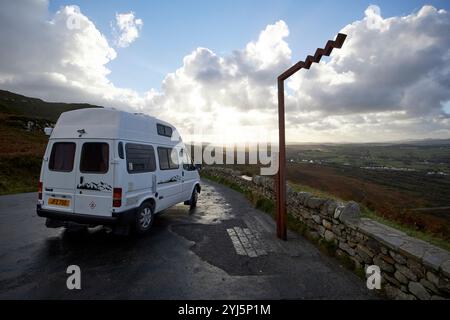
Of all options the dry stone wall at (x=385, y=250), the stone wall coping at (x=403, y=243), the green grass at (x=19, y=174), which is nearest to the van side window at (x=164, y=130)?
the dry stone wall at (x=385, y=250)

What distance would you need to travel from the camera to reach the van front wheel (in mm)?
5883

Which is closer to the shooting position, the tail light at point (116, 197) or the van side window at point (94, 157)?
the tail light at point (116, 197)

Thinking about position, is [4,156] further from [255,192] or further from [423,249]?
[423,249]

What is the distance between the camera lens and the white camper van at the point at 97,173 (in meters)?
5.28

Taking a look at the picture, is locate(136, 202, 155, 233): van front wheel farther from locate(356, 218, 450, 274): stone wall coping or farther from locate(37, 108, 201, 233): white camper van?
locate(356, 218, 450, 274): stone wall coping

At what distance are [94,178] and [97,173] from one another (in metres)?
0.13

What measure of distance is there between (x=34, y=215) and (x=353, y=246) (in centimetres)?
929

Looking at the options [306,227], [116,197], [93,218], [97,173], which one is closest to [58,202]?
[93,218]

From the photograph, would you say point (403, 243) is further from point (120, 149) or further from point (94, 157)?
point (94, 157)

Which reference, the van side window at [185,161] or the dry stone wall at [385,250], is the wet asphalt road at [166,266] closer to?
the dry stone wall at [385,250]

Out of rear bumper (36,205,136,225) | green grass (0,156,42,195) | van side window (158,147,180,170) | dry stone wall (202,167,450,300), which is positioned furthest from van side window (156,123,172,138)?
green grass (0,156,42,195)

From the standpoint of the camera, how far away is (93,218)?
5289 millimetres
